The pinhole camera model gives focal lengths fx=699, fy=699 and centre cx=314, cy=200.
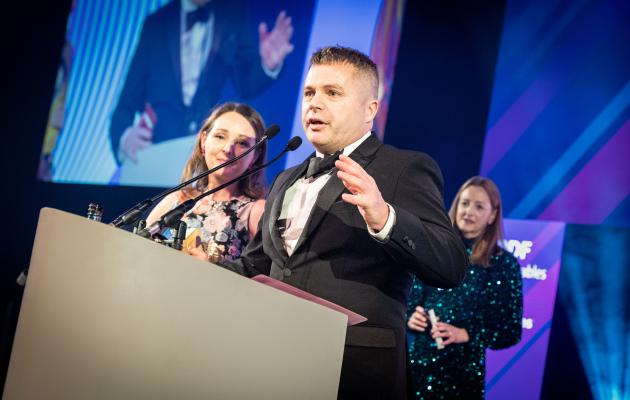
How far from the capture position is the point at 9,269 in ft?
19.6

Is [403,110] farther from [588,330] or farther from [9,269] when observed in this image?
[9,269]

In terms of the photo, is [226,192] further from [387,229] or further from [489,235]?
[387,229]

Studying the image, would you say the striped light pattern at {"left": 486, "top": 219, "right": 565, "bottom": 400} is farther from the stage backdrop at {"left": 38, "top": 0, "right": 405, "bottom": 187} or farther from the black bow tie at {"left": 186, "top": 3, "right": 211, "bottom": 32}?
the black bow tie at {"left": 186, "top": 3, "right": 211, "bottom": 32}

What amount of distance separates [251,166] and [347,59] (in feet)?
3.73

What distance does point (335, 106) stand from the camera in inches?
84.3

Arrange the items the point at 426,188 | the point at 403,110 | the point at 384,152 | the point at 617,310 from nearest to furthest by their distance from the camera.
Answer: the point at 426,188 < the point at 384,152 < the point at 617,310 < the point at 403,110

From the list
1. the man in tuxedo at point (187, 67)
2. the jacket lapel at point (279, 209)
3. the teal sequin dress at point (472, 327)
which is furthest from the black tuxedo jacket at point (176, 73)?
the jacket lapel at point (279, 209)

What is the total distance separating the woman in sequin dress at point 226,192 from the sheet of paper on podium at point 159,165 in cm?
164

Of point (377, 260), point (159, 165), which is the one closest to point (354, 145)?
point (377, 260)

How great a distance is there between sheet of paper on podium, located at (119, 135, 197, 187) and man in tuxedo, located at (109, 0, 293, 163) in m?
0.06

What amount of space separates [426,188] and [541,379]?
6.46 feet

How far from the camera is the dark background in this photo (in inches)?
161

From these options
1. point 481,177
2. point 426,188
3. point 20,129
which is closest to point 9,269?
point 20,129

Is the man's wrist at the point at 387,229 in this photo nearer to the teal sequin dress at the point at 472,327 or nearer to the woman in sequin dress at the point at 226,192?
the woman in sequin dress at the point at 226,192
